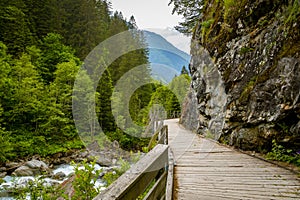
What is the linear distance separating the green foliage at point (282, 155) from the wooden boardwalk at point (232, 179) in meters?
0.25

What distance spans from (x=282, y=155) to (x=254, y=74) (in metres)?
2.32

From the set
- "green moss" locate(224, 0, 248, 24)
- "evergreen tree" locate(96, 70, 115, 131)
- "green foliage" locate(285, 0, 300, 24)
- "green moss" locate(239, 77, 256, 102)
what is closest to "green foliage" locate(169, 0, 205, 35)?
"green moss" locate(224, 0, 248, 24)

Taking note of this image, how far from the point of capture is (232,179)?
3453mm

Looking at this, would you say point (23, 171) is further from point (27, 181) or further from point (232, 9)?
point (232, 9)

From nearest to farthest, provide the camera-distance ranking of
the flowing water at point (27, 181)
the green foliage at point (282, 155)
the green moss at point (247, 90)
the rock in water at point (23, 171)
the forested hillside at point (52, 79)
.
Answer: the green foliage at point (282, 155), the green moss at point (247, 90), the flowing water at point (27, 181), the rock in water at point (23, 171), the forested hillside at point (52, 79)

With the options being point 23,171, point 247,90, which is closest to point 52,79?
point 23,171

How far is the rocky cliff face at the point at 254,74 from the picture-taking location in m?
4.22

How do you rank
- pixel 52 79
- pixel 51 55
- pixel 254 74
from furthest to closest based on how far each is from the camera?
pixel 51 55 < pixel 52 79 < pixel 254 74

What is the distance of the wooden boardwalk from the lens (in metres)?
2.83

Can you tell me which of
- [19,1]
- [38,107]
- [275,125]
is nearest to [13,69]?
[38,107]

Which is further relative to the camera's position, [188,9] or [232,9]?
[188,9]

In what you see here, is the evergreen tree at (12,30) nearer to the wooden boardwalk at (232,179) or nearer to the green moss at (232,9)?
the green moss at (232,9)

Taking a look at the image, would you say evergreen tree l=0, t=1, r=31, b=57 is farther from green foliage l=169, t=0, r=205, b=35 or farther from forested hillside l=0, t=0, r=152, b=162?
green foliage l=169, t=0, r=205, b=35

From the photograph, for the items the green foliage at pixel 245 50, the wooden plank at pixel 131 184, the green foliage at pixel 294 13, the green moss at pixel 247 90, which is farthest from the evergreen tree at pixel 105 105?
the wooden plank at pixel 131 184
